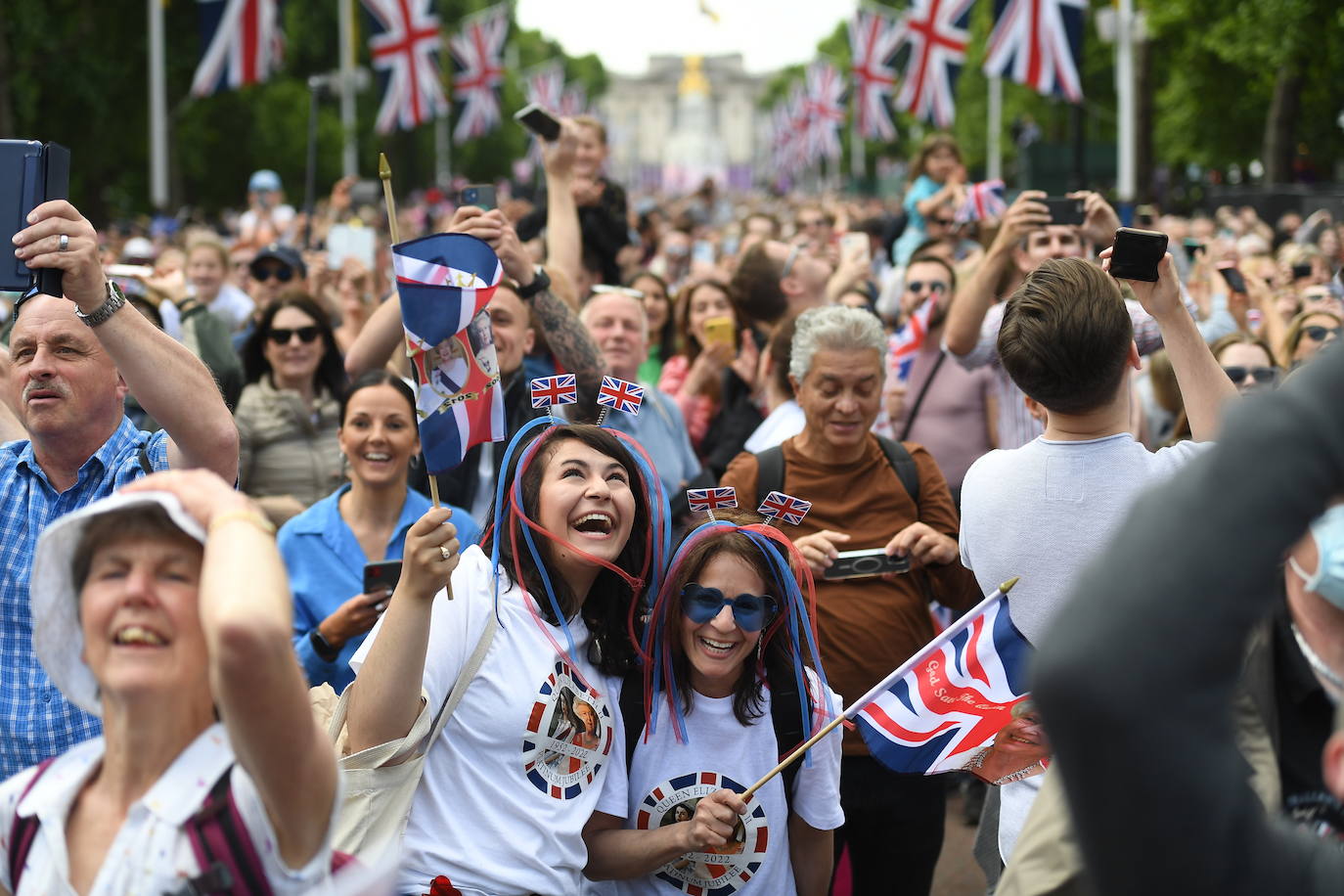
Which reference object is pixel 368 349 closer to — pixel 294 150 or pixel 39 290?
pixel 39 290

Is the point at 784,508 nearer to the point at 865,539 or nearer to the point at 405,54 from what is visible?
the point at 865,539

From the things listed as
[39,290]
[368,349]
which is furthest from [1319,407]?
[368,349]

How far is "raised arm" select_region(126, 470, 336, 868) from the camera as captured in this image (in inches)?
67.6

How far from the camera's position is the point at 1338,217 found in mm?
16766

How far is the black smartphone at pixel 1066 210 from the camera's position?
17.7 ft

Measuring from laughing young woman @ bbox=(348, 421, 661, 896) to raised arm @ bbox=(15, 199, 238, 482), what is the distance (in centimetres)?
52

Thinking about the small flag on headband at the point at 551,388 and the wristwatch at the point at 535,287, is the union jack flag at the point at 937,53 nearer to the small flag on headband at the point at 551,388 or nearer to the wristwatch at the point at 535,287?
the wristwatch at the point at 535,287

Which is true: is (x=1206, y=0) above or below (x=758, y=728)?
above

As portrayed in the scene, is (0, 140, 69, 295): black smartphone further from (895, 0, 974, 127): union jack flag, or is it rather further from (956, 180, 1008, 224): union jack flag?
(895, 0, 974, 127): union jack flag

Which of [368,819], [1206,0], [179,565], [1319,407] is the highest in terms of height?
[1206,0]

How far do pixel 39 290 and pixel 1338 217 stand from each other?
54.4 ft

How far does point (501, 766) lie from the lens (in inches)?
121

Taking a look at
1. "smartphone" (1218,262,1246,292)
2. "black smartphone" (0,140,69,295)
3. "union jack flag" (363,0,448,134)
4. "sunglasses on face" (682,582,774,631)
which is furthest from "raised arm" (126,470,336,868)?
"union jack flag" (363,0,448,134)

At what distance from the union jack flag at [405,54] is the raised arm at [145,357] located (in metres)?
21.5
